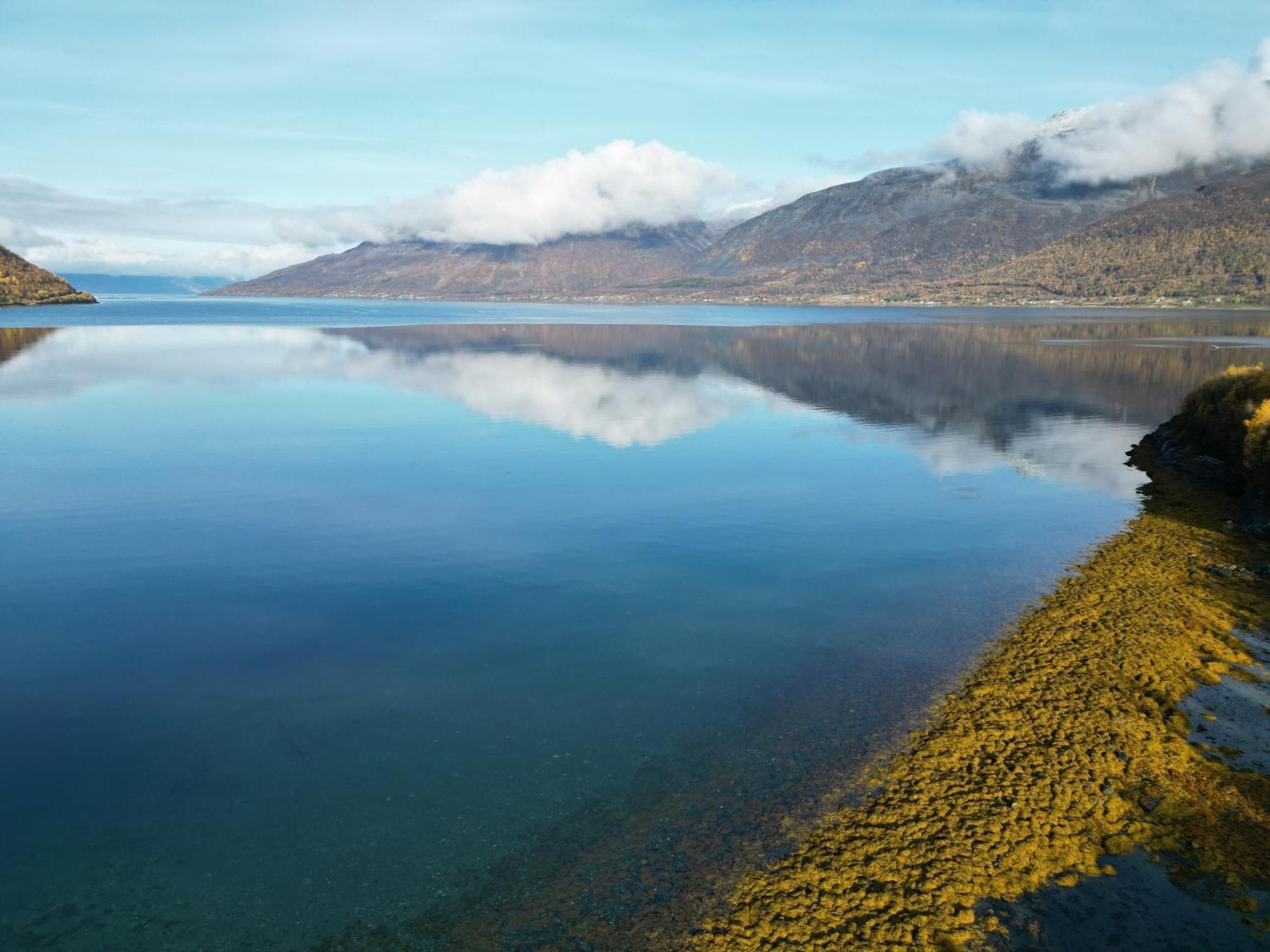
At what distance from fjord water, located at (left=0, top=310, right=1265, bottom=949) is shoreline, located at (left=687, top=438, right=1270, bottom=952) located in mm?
1160

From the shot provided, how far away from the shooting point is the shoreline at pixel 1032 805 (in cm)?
1291

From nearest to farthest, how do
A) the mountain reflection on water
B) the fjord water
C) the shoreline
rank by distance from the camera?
1. the shoreline
2. the fjord water
3. the mountain reflection on water

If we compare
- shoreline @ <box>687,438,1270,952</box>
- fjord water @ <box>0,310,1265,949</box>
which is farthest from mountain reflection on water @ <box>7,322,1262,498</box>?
shoreline @ <box>687,438,1270,952</box>

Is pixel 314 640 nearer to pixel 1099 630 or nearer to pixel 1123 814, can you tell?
pixel 1123 814

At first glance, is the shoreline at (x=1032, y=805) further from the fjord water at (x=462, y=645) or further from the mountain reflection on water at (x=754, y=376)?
the mountain reflection on water at (x=754, y=376)

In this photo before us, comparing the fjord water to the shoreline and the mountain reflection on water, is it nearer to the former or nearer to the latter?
the shoreline

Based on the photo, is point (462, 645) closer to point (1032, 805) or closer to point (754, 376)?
point (1032, 805)

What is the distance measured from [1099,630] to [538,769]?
1589cm

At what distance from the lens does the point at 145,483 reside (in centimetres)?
4022

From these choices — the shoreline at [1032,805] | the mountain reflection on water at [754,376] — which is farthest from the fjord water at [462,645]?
the mountain reflection on water at [754,376]

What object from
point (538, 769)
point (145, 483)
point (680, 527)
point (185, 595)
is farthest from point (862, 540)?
point (145, 483)

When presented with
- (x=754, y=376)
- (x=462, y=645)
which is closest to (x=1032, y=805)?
(x=462, y=645)

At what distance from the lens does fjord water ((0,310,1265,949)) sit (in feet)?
46.1

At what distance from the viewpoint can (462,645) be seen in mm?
22812
